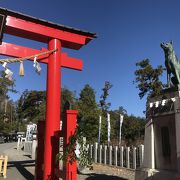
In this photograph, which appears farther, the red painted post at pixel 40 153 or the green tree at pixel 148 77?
the green tree at pixel 148 77

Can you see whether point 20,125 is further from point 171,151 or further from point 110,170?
point 171,151

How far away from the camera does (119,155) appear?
1489 centimetres

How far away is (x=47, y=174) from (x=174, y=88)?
4436 millimetres

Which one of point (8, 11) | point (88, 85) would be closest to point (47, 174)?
point (8, 11)

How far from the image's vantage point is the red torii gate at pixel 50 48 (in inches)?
375

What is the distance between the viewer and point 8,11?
9.95 m

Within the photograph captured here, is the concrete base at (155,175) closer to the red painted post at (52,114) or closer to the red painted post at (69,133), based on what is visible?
the red painted post at (69,133)

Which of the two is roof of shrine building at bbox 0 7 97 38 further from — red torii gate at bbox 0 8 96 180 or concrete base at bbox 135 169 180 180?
concrete base at bbox 135 169 180 180

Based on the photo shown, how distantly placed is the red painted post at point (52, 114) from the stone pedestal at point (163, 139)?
2.53 meters

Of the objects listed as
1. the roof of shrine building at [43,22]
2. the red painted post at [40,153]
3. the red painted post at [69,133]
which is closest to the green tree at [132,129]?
the red painted post at [40,153]

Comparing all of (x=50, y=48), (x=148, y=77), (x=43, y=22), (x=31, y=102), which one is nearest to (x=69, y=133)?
(x=50, y=48)

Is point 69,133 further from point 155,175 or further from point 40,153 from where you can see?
point 40,153

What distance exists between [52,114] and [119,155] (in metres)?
6.11

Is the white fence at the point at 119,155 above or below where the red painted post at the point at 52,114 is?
below
